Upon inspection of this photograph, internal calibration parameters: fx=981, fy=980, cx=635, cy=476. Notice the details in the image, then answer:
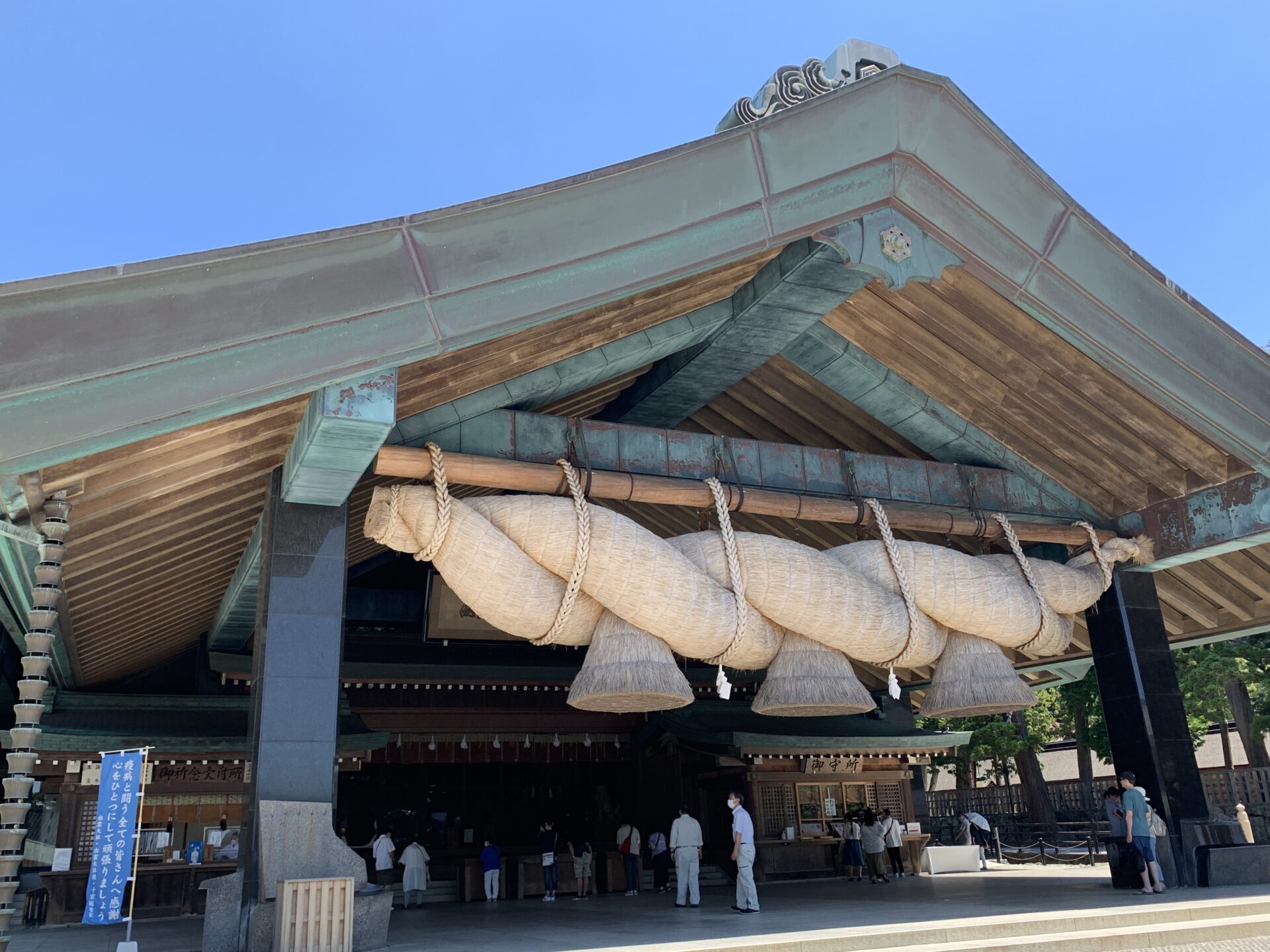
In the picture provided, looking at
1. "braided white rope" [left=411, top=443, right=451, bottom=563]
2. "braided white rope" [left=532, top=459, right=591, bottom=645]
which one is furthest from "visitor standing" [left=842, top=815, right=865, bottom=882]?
"braided white rope" [left=411, top=443, right=451, bottom=563]

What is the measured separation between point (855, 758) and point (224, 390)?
12.1m

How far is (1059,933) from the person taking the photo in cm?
572

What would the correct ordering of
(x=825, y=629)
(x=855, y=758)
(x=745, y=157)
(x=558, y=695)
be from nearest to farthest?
(x=745, y=157)
(x=825, y=629)
(x=558, y=695)
(x=855, y=758)

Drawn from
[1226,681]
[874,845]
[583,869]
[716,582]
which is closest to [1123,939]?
[716,582]

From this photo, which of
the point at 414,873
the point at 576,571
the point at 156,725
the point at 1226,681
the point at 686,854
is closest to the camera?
the point at 576,571

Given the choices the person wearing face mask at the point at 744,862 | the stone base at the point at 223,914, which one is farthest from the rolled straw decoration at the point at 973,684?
the stone base at the point at 223,914

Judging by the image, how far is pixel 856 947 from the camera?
533 cm

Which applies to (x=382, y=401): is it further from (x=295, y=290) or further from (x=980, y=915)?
(x=980, y=915)

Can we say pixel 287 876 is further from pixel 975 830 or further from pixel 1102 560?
pixel 975 830

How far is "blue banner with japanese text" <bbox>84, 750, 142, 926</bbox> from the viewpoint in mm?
5438

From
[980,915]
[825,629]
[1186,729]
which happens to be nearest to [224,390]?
[825,629]

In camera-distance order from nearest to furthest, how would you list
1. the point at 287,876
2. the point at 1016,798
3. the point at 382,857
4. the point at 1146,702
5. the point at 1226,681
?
the point at 287,876
the point at 1146,702
the point at 382,857
the point at 1226,681
the point at 1016,798

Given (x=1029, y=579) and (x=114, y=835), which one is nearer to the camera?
(x=114, y=835)

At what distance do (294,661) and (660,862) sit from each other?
27.8ft
